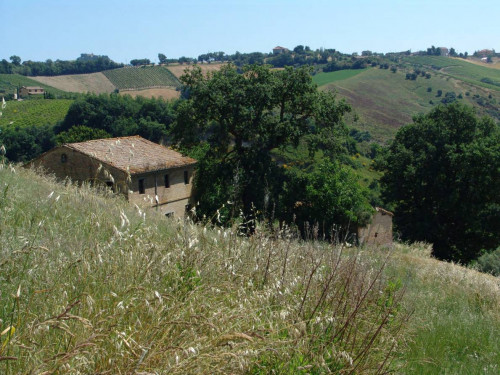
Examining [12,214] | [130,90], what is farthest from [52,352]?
[130,90]

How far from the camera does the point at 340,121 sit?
26266mm

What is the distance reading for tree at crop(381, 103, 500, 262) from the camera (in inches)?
984

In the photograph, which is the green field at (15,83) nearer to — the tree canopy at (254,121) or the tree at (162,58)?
the tree at (162,58)

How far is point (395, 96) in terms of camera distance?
110 meters

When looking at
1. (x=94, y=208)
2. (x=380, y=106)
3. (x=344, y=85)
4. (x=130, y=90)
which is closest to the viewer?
(x=94, y=208)

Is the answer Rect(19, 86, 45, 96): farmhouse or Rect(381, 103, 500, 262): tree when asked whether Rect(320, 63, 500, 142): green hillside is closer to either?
Rect(381, 103, 500, 262): tree

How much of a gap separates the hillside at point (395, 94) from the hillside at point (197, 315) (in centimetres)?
7631

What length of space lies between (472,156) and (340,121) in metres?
7.04

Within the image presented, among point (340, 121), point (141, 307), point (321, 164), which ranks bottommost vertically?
point (321, 164)

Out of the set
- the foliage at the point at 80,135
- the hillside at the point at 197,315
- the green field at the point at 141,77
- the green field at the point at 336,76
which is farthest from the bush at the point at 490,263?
the green field at the point at 141,77

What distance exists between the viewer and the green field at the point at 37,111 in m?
73.2

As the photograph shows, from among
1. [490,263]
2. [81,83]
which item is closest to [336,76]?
[81,83]

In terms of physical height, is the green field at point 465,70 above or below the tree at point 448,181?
above

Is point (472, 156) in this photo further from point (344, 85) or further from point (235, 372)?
point (344, 85)
